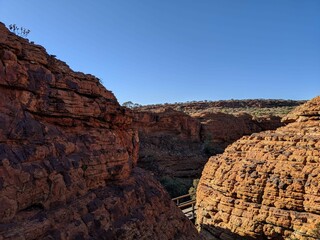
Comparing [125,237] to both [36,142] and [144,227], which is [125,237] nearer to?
[144,227]

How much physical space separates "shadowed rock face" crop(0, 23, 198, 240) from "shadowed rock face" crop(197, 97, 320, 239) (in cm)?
595

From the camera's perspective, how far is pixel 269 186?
1553cm

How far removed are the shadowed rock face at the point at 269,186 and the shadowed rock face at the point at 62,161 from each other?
19.5ft

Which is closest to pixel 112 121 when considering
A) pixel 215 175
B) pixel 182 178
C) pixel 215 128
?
pixel 215 175

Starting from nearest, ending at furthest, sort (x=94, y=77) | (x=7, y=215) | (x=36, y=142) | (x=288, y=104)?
1. (x=7, y=215)
2. (x=36, y=142)
3. (x=94, y=77)
4. (x=288, y=104)

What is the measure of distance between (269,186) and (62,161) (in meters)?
10.9

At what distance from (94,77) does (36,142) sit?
3.22m

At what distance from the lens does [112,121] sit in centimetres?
1042

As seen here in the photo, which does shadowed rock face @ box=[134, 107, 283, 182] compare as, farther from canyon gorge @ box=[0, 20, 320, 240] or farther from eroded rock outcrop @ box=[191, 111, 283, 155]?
canyon gorge @ box=[0, 20, 320, 240]

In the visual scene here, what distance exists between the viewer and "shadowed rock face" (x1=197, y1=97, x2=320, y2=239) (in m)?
14.4

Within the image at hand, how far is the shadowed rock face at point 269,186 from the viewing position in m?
14.4

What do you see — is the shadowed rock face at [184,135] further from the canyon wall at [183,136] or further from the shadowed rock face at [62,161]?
the shadowed rock face at [62,161]

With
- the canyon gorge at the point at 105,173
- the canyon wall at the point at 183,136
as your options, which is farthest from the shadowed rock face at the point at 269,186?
the canyon wall at the point at 183,136

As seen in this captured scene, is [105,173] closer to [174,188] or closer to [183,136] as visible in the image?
[174,188]
